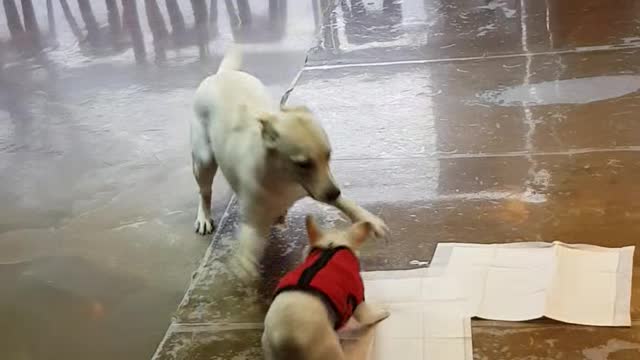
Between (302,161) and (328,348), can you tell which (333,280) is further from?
(302,161)

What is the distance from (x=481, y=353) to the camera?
5.55ft

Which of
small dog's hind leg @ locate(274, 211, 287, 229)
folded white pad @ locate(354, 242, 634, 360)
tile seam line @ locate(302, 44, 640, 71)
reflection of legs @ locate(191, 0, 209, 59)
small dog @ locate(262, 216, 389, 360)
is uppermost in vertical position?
reflection of legs @ locate(191, 0, 209, 59)

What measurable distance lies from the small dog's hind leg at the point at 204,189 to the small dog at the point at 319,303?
0.52 metres

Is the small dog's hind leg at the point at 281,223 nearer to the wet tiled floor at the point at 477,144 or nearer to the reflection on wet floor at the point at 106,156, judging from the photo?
the wet tiled floor at the point at 477,144

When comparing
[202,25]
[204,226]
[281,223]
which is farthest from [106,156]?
[202,25]

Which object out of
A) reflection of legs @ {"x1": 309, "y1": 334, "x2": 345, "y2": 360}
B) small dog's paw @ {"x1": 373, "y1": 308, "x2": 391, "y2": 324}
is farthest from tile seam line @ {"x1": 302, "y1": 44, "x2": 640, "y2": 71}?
reflection of legs @ {"x1": 309, "y1": 334, "x2": 345, "y2": 360}

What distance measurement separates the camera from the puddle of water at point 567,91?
2645mm

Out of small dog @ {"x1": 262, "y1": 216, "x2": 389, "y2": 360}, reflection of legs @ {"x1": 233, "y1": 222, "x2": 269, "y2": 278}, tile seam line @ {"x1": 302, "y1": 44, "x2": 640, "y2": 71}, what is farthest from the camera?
tile seam line @ {"x1": 302, "y1": 44, "x2": 640, "y2": 71}

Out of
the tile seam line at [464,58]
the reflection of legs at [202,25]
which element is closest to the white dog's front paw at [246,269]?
the tile seam line at [464,58]

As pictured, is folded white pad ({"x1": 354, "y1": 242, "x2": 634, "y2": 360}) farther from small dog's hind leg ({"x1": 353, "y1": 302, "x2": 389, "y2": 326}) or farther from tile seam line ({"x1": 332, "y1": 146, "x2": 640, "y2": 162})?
tile seam line ({"x1": 332, "y1": 146, "x2": 640, "y2": 162})

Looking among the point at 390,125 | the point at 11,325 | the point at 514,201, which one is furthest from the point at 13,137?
the point at 514,201

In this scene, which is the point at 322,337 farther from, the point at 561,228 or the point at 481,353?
the point at 561,228

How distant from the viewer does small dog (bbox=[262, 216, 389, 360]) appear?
148 centimetres

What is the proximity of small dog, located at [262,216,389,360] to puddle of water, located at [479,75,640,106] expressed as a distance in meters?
1.09
